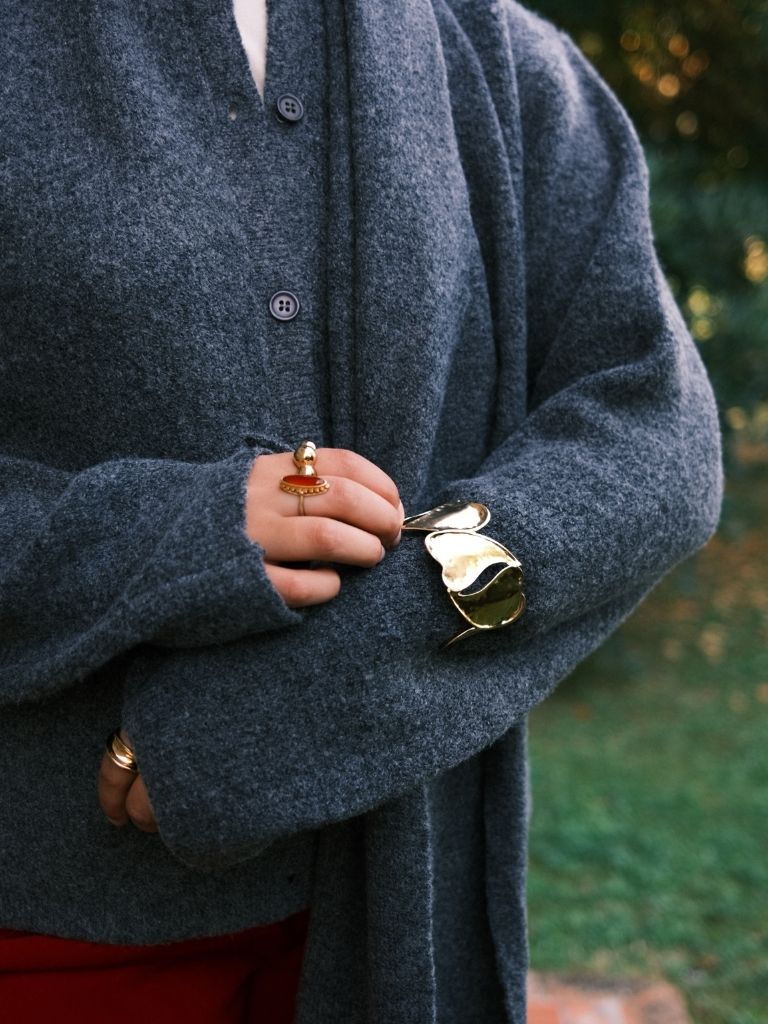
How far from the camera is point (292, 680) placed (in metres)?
1.08

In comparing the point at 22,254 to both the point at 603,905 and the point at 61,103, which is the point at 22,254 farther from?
the point at 603,905

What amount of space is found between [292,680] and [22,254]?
21.2 inches

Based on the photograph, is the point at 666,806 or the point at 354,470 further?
the point at 666,806

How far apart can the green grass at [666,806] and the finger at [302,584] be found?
215cm

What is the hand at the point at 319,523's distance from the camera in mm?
1062

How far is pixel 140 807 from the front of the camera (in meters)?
1.12

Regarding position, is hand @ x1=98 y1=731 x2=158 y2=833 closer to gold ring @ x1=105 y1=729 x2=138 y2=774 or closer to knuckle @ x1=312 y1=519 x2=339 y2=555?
gold ring @ x1=105 y1=729 x2=138 y2=774

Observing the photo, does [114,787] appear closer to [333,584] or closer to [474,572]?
[333,584]

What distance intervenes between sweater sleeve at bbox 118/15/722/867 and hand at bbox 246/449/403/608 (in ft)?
0.12

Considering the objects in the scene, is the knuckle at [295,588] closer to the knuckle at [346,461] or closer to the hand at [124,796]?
the knuckle at [346,461]

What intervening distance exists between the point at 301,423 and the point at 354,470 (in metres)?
0.16

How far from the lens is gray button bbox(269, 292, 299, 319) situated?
48.0 inches

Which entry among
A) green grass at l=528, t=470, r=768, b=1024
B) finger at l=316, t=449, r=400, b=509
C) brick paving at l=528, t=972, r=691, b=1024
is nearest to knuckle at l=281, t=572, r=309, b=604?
finger at l=316, t=449, r=400, b=509

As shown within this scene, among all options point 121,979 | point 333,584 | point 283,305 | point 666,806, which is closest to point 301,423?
point 283,305
